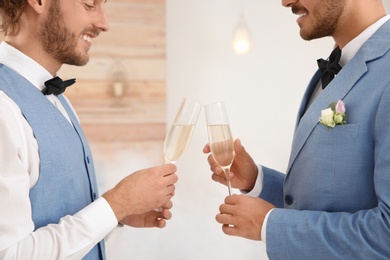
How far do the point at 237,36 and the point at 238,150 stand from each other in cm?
321

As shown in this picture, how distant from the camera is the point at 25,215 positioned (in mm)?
1512

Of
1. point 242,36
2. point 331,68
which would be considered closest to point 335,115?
point 331,68

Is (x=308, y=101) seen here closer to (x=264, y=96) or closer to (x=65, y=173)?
(x=65, y=173)

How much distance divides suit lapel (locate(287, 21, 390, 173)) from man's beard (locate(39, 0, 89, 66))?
88 cm

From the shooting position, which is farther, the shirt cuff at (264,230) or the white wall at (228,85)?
the white wall at (228,85)

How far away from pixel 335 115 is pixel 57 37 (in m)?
1.00

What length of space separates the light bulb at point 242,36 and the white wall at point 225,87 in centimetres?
16

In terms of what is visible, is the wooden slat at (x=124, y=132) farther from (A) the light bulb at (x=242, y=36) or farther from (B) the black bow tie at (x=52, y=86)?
(B) the black bow tie at (x=52, y=86)

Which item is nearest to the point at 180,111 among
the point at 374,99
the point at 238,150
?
the point at 238,150

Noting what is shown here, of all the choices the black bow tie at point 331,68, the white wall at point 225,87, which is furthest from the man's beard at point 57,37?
the white wall at point 225,87

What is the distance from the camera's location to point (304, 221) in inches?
63.8

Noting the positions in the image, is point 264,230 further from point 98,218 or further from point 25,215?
point 25,215

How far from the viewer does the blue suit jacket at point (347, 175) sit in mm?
1526

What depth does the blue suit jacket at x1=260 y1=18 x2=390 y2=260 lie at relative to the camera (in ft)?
5.01
